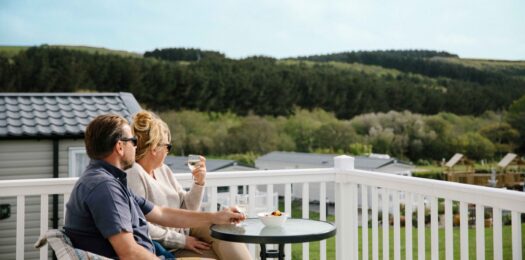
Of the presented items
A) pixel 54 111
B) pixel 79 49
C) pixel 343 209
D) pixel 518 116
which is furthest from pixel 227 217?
pixel 518 116

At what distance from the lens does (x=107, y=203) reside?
193cm

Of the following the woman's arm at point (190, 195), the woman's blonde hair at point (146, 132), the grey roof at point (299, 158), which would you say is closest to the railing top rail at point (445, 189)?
the woman's arm at point (190, 195)

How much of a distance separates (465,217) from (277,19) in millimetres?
18029

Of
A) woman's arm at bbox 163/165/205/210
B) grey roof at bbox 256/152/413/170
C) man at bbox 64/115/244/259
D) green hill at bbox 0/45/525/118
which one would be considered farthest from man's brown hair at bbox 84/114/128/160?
green hill at bbox 0/45/525/118

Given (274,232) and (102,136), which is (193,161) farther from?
(102,136)

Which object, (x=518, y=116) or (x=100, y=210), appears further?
(x=518, y=116)

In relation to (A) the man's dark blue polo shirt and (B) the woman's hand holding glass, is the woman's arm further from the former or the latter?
(A) the man's dark blue polo shirt

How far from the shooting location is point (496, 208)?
2.44 meters

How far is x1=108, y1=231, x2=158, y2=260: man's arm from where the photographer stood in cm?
193

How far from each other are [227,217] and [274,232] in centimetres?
20

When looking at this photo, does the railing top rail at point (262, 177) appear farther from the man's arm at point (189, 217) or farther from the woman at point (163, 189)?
the man's arm at point (189, 217)

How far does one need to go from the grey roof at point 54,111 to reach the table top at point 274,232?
5.30 m

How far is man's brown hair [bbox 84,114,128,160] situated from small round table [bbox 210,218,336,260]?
1.95 feet

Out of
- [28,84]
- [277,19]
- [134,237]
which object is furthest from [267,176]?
[277,19]
